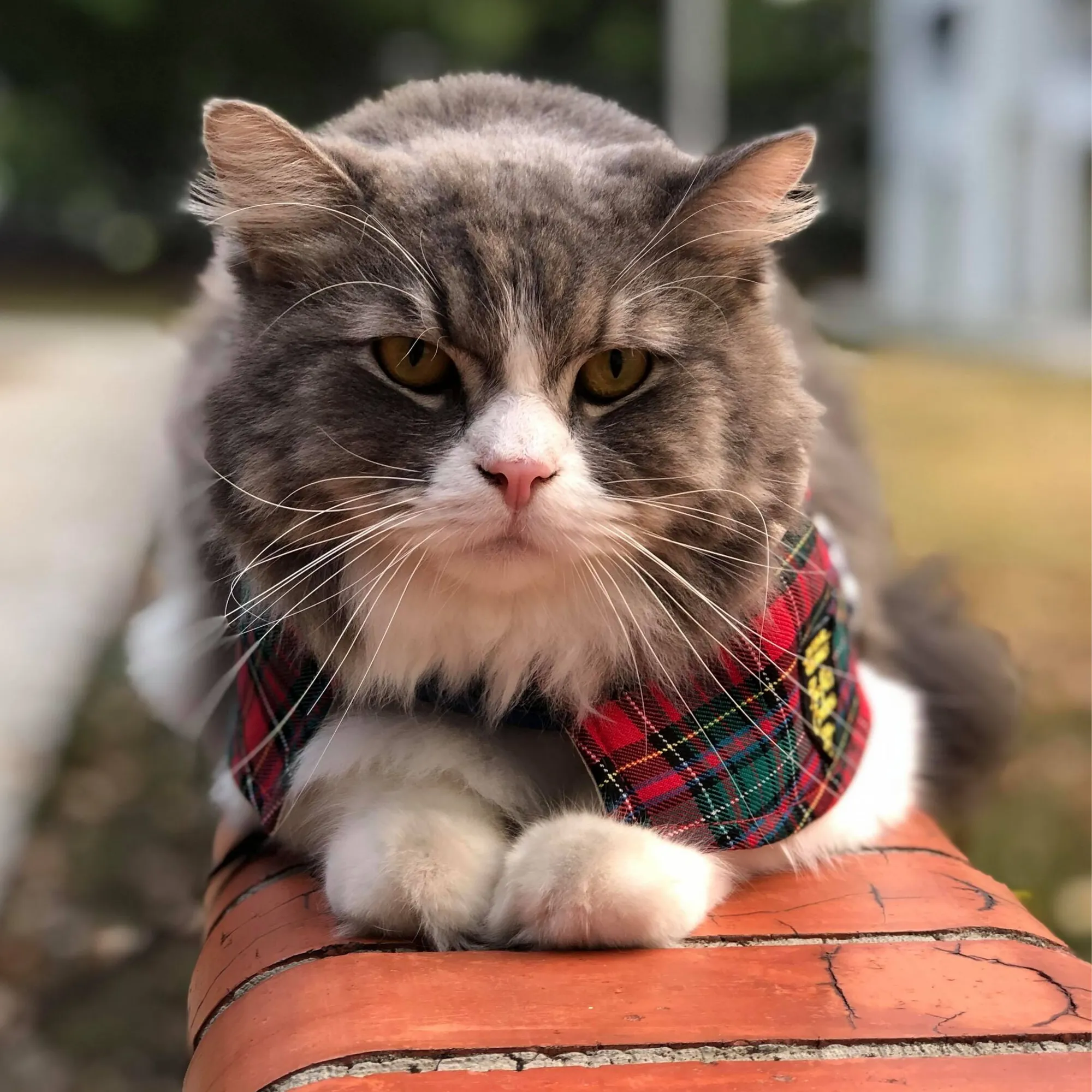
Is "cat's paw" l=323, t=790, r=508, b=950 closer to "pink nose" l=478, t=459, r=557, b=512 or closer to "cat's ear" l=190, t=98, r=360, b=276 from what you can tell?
"pink nose" l=478, t=459, r=557, b=512

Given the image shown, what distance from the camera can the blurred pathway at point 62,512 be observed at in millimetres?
2701

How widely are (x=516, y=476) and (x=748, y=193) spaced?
41cm

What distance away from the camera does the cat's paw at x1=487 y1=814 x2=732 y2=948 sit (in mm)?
1114

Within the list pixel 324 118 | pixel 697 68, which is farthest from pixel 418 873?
pixel 697 68

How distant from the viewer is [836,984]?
109 centimetres

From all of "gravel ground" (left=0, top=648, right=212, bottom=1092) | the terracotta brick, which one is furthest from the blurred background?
the terracotta brick

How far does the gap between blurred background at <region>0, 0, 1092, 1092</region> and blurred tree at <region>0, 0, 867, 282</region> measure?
0.03 m

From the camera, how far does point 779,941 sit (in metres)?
1.18

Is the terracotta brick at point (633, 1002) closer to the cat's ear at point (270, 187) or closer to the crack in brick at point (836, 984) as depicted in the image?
the crack in brick at point (836, 984)

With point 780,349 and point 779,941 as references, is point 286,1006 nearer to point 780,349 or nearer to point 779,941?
point 779,941

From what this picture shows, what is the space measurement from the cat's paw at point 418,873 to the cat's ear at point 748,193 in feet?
2.17

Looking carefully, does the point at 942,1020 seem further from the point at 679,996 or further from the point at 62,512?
the point at 62,512

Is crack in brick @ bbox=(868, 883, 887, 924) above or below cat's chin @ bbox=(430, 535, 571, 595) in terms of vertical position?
below

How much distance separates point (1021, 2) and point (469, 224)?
24.7 ft
